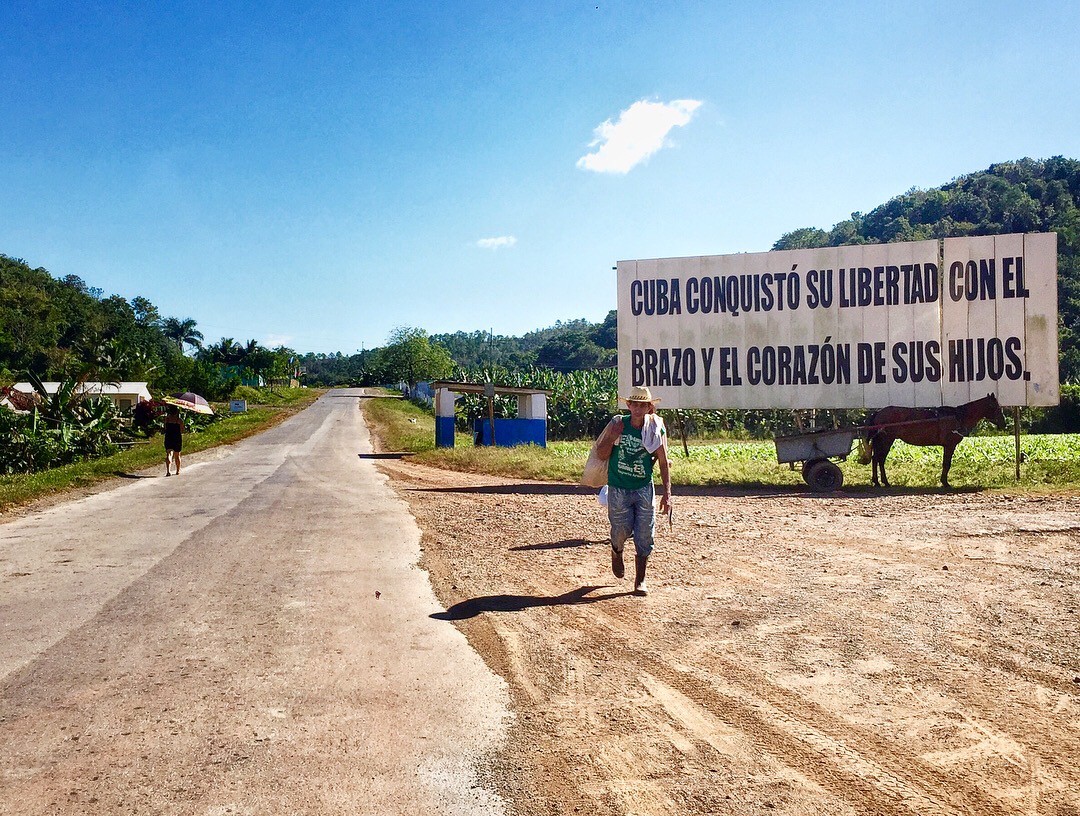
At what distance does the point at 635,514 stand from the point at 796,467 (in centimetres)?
1596

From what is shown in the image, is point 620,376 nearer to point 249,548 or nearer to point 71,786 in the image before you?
point 249,548

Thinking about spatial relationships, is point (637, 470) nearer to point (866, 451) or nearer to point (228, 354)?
point (866, 451)

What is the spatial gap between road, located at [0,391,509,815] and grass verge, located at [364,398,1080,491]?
10.7m

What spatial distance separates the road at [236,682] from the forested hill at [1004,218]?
57.7 metres

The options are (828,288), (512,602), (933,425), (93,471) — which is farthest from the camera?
(93,471)

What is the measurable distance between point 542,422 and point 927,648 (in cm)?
2481

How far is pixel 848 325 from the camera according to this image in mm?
18844

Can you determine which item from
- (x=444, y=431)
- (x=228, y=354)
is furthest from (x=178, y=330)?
(x=444, y=431)

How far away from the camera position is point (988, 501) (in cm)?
1450

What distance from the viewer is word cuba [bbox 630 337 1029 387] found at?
59.3 ft

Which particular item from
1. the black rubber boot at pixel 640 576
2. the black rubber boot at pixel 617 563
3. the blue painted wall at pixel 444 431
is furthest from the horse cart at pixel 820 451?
the blue painted wall at pixel 444 431

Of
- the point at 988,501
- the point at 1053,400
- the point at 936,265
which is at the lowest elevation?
the point at 988,501

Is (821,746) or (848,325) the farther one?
(848,325)

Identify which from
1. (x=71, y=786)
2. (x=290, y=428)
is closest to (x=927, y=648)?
(x=71, y=786)
